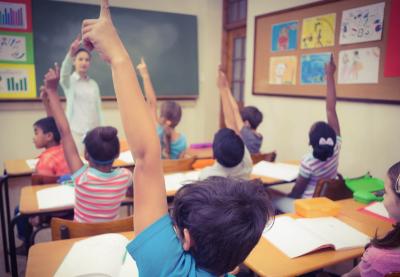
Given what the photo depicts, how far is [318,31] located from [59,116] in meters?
2.66

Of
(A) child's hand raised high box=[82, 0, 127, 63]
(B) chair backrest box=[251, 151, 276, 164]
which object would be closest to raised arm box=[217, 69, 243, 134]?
(B) chair backrest box=[251, 151, 276, 164]

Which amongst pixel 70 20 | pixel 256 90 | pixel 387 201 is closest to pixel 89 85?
pixel 70 20

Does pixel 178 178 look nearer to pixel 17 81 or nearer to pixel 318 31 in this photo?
pixel 318 31

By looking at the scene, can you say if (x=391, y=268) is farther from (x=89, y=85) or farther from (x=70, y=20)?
(x=70, y=20)

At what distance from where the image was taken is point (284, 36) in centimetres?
383

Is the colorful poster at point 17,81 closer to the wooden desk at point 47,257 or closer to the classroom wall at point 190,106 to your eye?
the classroom wall at point 190,106

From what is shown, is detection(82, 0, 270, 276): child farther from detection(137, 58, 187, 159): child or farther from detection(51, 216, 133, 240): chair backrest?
detection(137, 58, 187, 159): child

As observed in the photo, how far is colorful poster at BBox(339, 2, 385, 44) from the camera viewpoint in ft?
9.21

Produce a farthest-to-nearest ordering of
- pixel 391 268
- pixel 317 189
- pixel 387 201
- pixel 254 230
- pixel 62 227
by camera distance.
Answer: pixel 317 189
pixel 62 227
pixel 387 201
pixel 391 268
pixel 254 230

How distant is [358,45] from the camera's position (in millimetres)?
2998

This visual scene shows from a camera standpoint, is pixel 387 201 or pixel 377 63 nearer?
pixel 387 201

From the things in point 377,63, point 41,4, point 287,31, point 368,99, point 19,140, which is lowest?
point 19,140

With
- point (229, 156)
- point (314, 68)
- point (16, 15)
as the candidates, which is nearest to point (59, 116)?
point (229, 156)

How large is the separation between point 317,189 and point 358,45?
156 centimetres
